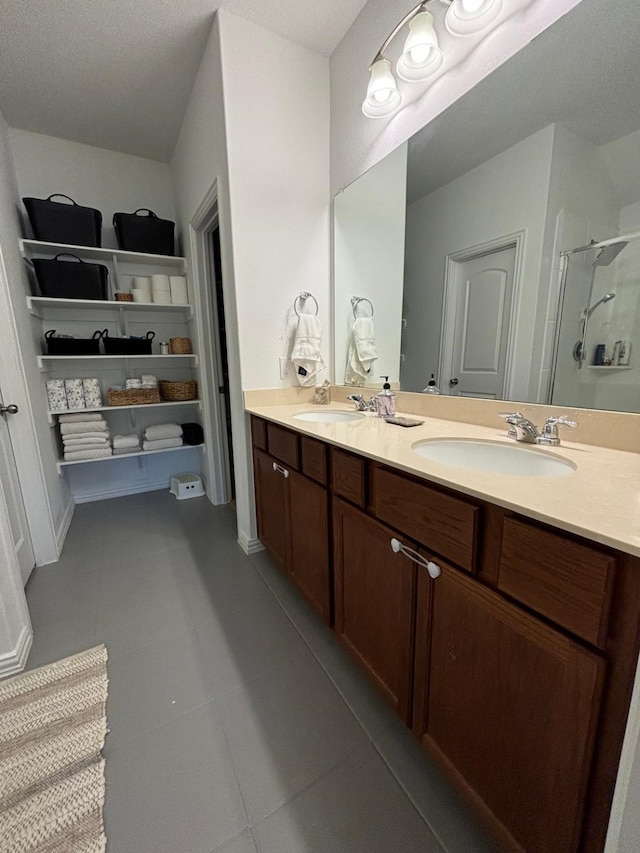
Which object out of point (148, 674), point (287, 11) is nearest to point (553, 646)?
point (148, 674)

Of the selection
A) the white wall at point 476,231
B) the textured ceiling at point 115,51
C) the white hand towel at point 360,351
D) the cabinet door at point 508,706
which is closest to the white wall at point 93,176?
the textured ceiling at point 115,51

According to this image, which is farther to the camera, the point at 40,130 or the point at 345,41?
the point at 40,130

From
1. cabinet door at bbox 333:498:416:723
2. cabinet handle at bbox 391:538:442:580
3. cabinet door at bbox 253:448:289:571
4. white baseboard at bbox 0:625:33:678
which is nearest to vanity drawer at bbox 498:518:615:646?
cabinet handle at bbox 391:538:442:580

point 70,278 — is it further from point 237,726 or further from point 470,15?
point 237,726

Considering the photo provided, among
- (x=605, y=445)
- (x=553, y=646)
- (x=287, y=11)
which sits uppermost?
(x=287, y=11)

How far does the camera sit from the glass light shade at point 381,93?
4.58 ft

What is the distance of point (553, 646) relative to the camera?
1.88 ft

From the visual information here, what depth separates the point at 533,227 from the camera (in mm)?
1063

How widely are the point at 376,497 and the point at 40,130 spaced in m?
3.29

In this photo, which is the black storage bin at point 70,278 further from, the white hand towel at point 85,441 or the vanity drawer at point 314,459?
the vanity drawer at point 314,459

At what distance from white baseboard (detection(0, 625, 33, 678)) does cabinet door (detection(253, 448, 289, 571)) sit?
1.03 meters

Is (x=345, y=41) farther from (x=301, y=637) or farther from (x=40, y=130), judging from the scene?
(x=301, y=637)

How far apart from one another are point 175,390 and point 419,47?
2351 millimetres

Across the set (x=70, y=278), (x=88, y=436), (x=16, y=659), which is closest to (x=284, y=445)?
(x=16, y=659)
